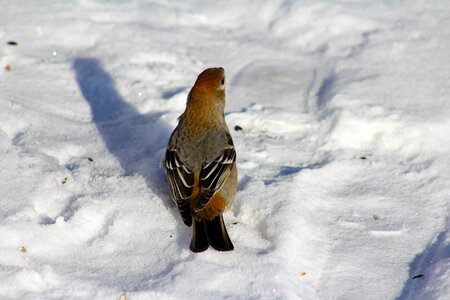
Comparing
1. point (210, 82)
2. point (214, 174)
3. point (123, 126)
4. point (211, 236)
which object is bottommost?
point (123, 126)

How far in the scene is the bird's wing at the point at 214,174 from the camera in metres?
5.34

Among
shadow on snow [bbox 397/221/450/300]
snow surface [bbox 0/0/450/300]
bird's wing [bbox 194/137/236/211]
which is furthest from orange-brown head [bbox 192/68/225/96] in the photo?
shadow on snow [bbox 397/221/450/300]

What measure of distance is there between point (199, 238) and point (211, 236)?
9 cm

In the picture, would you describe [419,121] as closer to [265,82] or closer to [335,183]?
[335,183]

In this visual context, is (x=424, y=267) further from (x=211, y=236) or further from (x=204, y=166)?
(x=204, y=166)

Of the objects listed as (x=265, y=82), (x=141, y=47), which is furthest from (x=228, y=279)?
(x=141, y=47)

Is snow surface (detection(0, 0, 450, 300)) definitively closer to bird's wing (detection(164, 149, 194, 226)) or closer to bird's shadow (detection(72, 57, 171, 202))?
bird's shadow (detection(72, 57, 171, 202))

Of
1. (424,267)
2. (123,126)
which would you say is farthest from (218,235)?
(123,126)

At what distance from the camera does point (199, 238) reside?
5.10 meters

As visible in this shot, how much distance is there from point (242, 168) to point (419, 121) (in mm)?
1607

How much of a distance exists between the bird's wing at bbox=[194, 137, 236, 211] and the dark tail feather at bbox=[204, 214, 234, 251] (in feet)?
0.44

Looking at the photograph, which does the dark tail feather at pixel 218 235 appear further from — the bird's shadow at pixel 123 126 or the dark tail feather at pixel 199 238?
the bird's shadow at pixel 123 126

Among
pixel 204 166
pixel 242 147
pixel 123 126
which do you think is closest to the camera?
pixel 204 166

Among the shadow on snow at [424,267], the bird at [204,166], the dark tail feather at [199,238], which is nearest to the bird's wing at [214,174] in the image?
the bird at [204,166]
